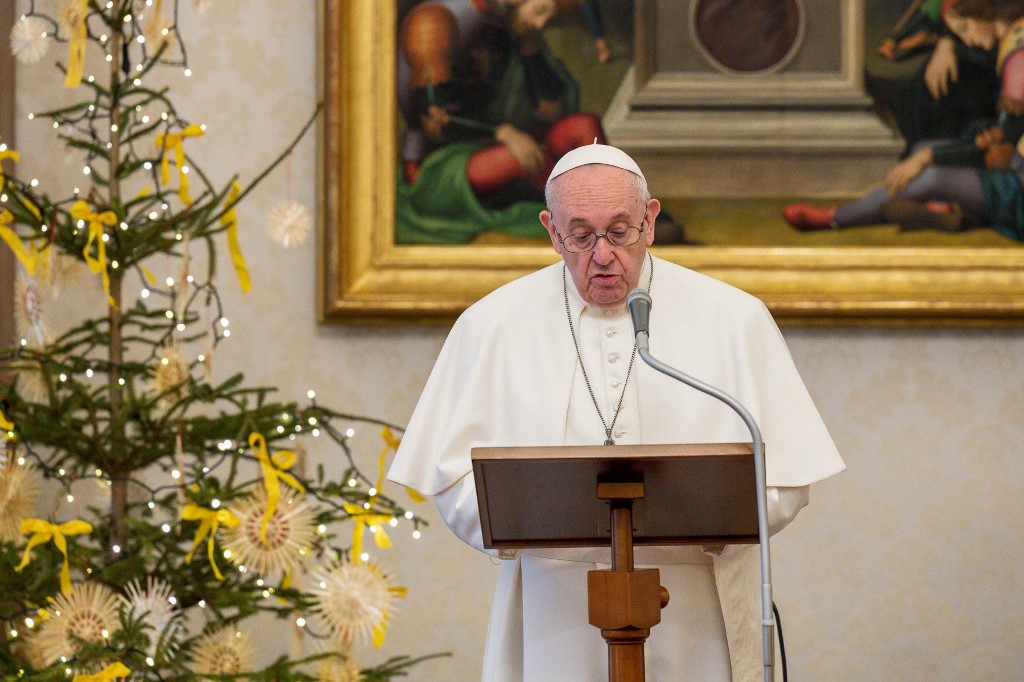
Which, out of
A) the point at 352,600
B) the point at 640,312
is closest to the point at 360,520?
the point at 352,600

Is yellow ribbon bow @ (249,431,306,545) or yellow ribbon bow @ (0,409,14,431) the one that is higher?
yellow ribbon bow @ (0,409,14,431)

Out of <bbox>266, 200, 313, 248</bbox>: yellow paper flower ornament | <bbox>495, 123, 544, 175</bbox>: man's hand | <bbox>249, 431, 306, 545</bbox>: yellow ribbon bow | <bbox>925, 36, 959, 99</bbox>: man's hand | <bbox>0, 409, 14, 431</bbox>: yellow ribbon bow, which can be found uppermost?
<bbox>925, 36, 959, 99</bbox>: man's hand

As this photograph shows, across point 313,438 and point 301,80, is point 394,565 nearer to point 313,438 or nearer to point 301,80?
point 313,438

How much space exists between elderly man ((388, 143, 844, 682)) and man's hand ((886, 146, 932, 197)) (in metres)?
1.57

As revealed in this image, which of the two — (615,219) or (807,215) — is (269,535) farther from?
(807,215)

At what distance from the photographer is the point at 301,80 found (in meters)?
4.41

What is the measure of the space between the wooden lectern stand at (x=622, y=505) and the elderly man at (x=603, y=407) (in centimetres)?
29

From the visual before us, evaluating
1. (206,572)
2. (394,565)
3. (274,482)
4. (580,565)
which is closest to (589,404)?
(580,565)

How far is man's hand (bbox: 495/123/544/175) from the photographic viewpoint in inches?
170

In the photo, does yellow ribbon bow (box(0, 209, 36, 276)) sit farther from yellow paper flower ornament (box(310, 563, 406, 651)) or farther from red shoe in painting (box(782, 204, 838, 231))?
red shoe in painting (box(782, 204, 838, 231))

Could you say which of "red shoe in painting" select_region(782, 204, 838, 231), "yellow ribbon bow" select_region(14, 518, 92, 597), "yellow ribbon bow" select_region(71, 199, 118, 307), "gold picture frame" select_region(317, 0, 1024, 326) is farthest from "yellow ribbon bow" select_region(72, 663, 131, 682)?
"red shoe in painting" select_region(782, 204, 838, 231)

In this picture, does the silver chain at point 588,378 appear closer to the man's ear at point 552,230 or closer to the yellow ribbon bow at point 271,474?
the man's ear at point 552,230

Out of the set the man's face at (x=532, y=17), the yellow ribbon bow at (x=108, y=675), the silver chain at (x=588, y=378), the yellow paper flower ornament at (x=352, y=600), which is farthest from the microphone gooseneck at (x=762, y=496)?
the man's face at (x=532, y=17)

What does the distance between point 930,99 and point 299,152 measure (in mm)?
2140
